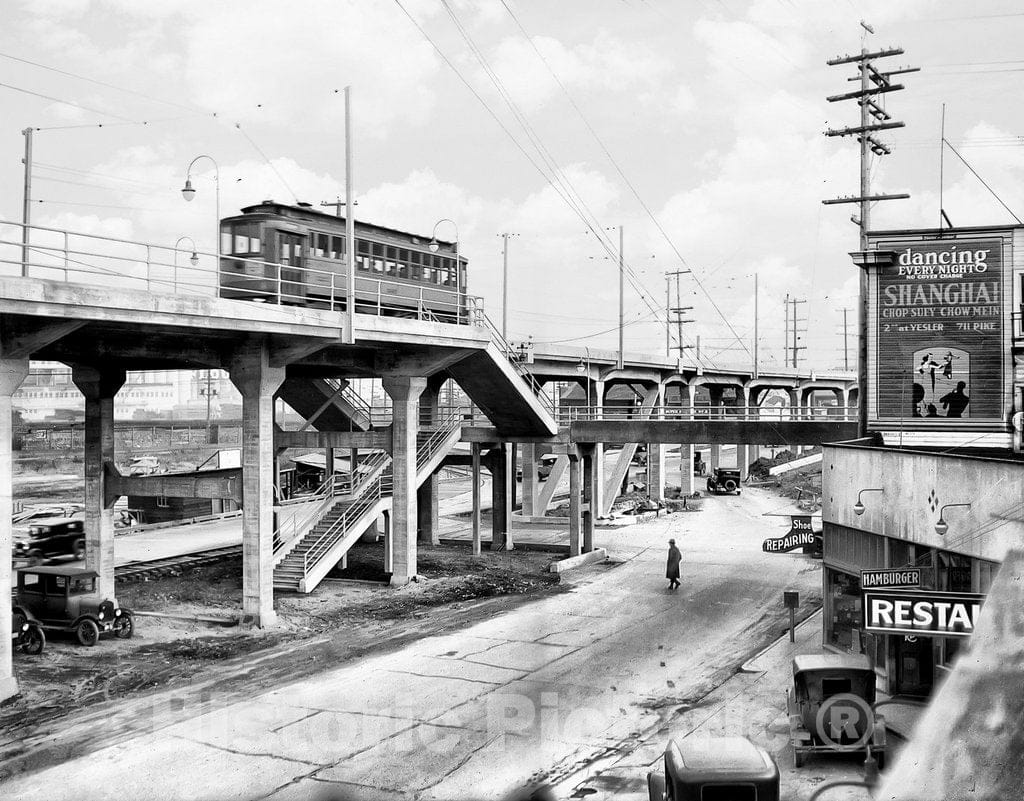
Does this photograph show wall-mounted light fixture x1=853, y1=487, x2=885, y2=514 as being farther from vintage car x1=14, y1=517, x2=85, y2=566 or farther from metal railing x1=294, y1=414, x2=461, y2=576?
vintage car x1=14, y1=517, x2=85, y2=566

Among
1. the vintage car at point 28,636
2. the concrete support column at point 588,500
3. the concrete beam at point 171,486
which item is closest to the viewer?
the vintage car at point 28,636

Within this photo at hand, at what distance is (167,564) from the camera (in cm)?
3666

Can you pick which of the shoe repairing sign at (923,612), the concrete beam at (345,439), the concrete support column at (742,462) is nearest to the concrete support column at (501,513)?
the concrete beam at (345,439)

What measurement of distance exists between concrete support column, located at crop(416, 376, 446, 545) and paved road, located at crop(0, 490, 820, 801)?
14.9m

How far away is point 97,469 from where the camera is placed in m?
28.0

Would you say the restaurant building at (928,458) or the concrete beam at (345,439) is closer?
the restaurant building at (928,458)

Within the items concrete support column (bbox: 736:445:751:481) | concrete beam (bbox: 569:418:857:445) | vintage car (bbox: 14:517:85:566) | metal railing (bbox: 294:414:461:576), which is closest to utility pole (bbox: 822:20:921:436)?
concrete beam (bbox: 569:418:857:445)

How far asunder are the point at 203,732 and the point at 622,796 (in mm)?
7750

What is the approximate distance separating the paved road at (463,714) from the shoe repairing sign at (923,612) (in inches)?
186

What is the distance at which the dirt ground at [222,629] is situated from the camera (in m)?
20.1

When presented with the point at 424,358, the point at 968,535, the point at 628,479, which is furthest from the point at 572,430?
the point at 628,479

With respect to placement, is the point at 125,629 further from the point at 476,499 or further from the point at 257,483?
the point at 476,499

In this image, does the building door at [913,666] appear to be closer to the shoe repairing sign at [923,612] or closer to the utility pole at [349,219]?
the shoe repairing sign at [923,612]

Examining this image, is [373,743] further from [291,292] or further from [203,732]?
[291,292]
